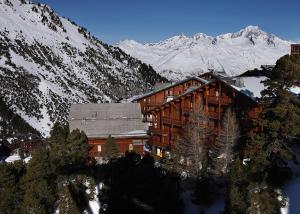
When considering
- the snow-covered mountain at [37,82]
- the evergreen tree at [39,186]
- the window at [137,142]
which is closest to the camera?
the evergreen tree at [39,186]

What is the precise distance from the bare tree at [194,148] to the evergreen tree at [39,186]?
39.1 feet

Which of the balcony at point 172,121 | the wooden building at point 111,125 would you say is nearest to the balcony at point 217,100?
the balcony at point 172,121

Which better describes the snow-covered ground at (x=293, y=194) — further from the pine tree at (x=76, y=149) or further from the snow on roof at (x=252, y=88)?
the pine tree at (x=76, y=149)

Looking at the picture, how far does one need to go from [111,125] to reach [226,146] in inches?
1192

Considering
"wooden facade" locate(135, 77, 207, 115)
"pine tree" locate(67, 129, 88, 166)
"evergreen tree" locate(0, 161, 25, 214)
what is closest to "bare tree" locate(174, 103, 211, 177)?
"pine tree" locate(67, 129, 88, 166)

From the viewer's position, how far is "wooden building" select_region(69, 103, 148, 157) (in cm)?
6712

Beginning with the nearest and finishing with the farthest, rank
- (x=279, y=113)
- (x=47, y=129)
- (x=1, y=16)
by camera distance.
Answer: (x=279, y=113), (x=47, y=129), (x=1, y=16)

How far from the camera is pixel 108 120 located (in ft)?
229

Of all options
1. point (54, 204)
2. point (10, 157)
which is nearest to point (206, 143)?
point (54, 204)

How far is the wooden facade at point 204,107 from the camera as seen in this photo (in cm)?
5016

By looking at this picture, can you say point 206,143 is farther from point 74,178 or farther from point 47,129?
point 47,129

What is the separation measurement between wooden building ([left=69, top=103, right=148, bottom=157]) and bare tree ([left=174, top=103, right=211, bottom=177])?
19.7m

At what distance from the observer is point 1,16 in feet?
611

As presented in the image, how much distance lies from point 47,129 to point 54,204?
76.8m
